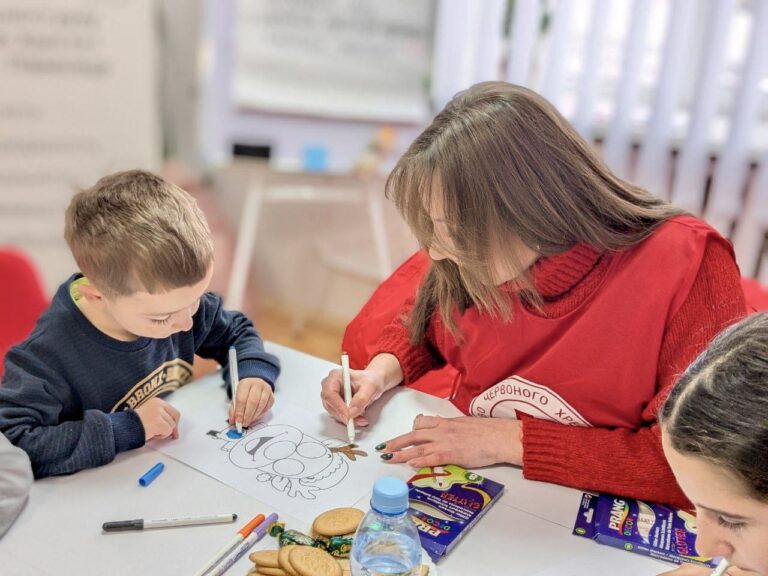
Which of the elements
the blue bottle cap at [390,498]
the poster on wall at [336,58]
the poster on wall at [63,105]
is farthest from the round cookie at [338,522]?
the poster on wall at [336,58]

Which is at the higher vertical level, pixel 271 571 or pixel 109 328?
pixel 109 328

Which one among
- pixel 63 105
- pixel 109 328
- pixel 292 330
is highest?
pixel 63 105

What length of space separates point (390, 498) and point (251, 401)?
0.44 metres

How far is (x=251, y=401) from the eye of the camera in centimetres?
111

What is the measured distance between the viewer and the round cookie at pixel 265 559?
0.78m

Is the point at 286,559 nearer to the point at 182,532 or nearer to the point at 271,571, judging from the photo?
the point at 271,571

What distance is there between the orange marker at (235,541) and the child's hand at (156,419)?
23 centimetres

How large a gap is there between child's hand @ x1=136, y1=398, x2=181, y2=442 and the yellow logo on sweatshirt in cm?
9

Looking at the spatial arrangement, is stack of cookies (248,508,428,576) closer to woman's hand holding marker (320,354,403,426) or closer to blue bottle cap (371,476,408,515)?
blue bottle cap (371,476,408,515)

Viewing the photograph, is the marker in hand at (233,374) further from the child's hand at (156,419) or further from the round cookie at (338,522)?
the round cookie at (338,522)

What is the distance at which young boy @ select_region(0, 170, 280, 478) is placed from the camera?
965 millimetres

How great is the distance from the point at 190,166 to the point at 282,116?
0.47 metres

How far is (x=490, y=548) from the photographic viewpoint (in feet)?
2.79

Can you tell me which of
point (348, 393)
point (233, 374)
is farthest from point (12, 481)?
point (348, 393)
